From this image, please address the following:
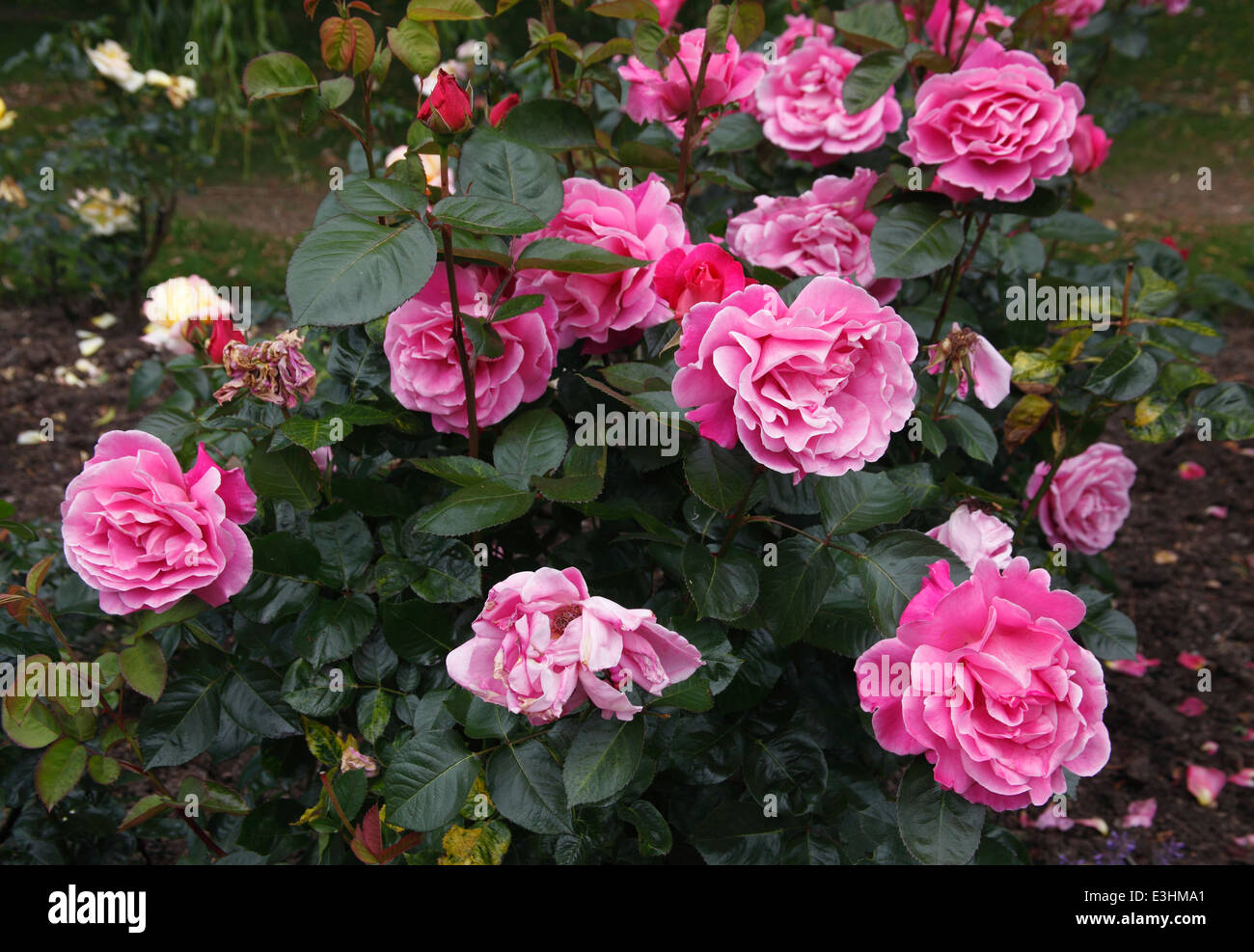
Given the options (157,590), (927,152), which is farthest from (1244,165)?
(157,590)

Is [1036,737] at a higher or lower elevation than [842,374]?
lower

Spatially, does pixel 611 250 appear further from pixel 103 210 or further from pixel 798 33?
pixel 103 210

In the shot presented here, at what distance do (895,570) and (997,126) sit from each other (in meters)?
0.55

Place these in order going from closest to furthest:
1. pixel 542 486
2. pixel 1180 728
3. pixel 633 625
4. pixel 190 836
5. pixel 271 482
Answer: pixel 633 625 → pixel 542 486 → pixel 271 482 → pixel 190 836 → pixel 1180 728

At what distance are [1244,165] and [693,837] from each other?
4969 millimetres

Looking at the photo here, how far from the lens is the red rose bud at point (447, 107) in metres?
0.91

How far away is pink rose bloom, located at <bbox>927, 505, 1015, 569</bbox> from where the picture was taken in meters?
1.04

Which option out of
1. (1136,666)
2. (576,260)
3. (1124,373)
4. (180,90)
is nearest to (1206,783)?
(1136,666)

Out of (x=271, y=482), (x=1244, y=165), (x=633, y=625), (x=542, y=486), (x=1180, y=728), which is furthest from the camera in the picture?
(x=1244, y=165)

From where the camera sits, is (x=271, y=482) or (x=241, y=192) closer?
(x=271, y=482)

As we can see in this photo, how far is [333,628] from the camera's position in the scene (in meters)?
1.02

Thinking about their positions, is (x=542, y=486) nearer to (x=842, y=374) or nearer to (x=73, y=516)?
(x=842, y=374)

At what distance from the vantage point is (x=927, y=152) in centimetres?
118
